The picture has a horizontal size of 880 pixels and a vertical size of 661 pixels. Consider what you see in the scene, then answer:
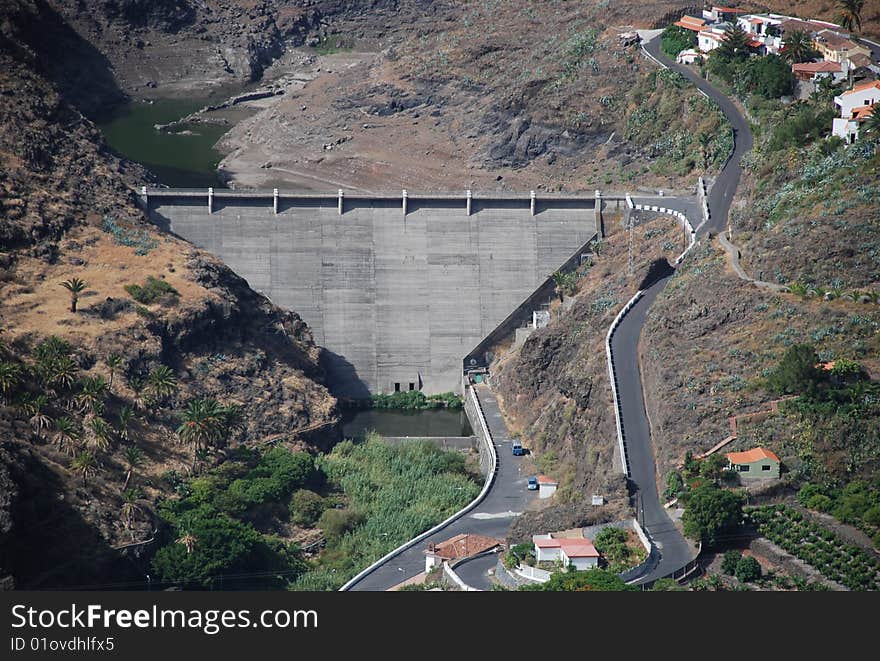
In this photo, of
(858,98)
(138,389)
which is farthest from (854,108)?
(138,389)

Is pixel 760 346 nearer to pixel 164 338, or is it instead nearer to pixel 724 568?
pixel 724 568

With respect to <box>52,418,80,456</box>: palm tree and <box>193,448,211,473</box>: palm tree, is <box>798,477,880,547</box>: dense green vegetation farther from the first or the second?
<box>52,418,80,456</box>: palm tree

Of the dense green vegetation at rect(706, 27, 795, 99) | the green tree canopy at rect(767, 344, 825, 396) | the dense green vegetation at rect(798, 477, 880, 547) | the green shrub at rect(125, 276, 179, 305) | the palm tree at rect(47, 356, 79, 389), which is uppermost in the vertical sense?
the dense green vegetation at rect(706, 27, 795, 99)

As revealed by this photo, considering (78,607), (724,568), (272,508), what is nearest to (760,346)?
(724,568)

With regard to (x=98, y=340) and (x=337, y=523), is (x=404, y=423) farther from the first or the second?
(x=98, y=340)

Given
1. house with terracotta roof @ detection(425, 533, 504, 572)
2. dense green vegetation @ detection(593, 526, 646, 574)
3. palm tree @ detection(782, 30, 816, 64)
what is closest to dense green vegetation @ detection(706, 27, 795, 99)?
palm tree @ detection(782, 30, 816, 64)

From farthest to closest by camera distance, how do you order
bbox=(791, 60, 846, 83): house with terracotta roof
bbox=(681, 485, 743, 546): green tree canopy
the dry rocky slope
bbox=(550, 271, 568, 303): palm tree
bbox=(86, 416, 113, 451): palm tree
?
bbox=(791, 60, 846, 83): house with terracotta roof
bbox=(550, 271, 568, 303): palm tree
bbox=(86, 416, 113, 451): palm tree
the dry rocky slope
bbox=(681, 485, 743, 546): green tree canopy
